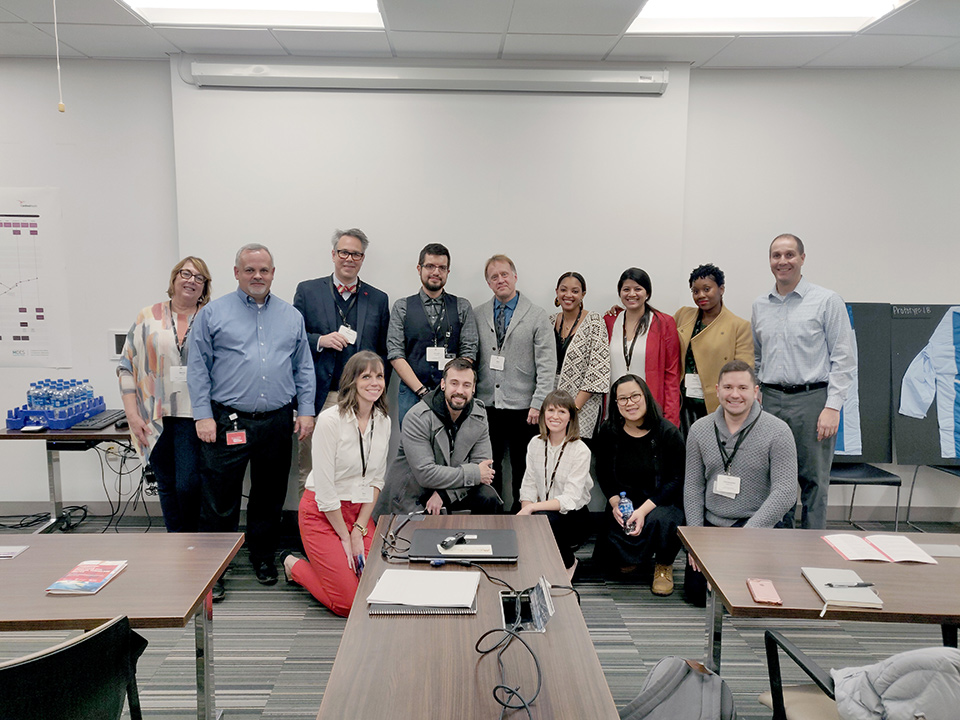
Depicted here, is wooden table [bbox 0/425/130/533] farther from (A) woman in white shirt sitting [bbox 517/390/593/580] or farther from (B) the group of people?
(A) woman in white shirt sitting [bbox 517/390/593/580]

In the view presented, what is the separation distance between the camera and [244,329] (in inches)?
126

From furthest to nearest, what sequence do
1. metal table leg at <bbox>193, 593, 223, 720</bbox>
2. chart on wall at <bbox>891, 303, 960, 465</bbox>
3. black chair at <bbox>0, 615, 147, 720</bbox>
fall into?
1. chart on wall at <bbox>891, 303, 960, 465</bbox>
2. metal table leg at <bbox>193, 593, 223, 720</bbox>
3. black chair at <bbox>0, 615, 147, 720</bbox>

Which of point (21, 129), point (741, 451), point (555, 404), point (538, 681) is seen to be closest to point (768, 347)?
point (741, 451)

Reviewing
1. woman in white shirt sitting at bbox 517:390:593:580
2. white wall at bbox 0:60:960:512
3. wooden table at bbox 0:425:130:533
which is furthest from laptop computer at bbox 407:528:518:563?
wooden table at bbox 0:425:130:533

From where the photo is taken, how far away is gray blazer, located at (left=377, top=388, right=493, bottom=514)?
10.2ft

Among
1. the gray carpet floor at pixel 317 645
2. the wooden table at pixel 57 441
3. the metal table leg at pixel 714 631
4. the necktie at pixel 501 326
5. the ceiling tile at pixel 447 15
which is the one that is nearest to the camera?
the metal table leg at pixel 714 631

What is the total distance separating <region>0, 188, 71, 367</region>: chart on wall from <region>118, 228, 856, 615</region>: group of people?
3.78 ft

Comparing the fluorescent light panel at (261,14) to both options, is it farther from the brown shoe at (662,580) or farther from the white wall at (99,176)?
the brown shoe at (662,580)

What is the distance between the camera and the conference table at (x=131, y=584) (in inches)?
63.8

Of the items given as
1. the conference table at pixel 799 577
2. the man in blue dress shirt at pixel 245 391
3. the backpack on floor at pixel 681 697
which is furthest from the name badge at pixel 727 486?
the man in blue dress shirt at pixel 245 391

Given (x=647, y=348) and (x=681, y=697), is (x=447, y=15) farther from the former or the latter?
(x=681, y=697)

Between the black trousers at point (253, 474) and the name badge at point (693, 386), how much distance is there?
2304mm

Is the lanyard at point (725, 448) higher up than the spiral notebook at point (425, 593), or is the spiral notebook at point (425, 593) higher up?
the lanyard at point (725, 448)

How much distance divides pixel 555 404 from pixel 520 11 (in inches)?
79.1
